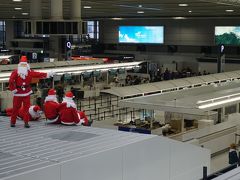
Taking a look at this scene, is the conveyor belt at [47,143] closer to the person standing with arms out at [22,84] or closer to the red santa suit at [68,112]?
the red santa suit at [68,112]

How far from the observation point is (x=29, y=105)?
824 cm

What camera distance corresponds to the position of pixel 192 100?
538 inches

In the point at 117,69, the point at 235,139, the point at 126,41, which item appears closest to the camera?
the point at 235,139

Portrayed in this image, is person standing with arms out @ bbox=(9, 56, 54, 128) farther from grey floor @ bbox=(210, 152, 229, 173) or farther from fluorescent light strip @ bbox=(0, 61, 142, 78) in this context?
fluorescent light strip @ bbox=(0, 61, 142, 78)

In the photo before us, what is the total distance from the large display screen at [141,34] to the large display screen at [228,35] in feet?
18.8

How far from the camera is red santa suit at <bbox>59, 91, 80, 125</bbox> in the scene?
8.22 metres

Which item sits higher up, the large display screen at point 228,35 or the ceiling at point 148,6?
the ceiling at point 148,6

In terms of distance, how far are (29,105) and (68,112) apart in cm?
68

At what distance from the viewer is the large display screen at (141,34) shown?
1692 inches

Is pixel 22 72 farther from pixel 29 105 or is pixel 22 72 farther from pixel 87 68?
pixel 87 68

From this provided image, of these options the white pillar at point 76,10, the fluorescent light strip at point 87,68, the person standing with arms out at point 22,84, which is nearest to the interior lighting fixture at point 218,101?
the person standing with arms out at point 22,84

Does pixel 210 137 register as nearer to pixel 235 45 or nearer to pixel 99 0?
pixel 99 0

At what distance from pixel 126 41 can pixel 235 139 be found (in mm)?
30437

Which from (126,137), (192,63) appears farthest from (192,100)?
(192,63)
